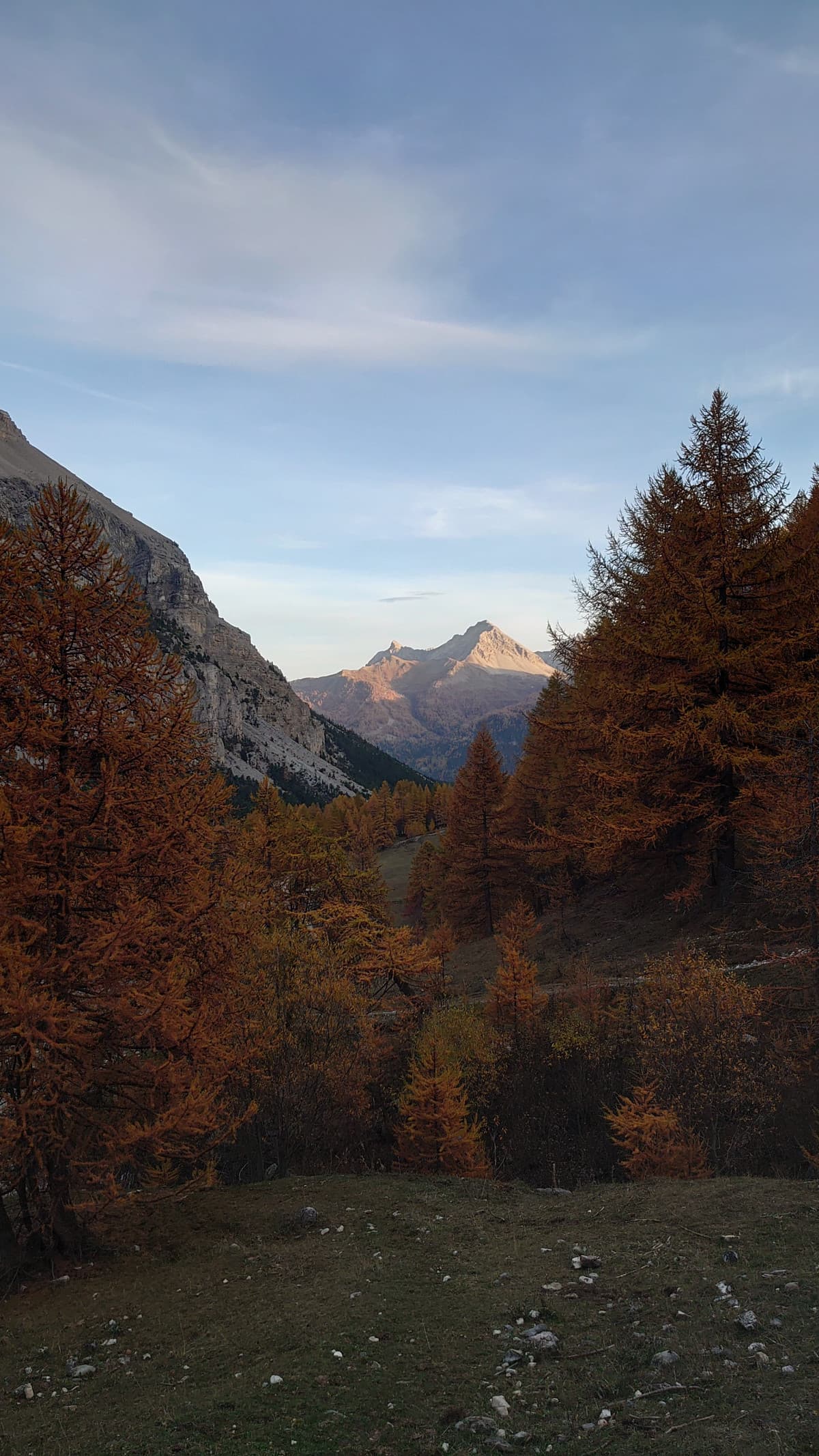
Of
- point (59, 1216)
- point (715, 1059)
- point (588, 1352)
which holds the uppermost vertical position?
point (588, 1352)

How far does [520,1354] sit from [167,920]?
268 inches

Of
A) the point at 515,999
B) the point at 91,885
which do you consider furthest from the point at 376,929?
the point at 91,885

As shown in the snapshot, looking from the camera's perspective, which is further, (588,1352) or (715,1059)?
(715,1059)

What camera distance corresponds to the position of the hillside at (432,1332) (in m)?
5.38

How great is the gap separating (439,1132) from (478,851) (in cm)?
2698

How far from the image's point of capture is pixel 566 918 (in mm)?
31766

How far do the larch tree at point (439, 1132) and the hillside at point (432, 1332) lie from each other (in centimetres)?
482

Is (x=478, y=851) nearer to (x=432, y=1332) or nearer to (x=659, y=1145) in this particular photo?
(x=659, y=1145)

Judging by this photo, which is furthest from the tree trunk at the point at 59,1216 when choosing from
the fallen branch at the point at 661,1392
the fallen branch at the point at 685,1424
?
the fallen branch at the point at 685,1424

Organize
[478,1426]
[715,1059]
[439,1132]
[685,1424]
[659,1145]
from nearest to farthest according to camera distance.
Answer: [685,1424], [478,1426], [659,1145], [715,1059], [439,1132]

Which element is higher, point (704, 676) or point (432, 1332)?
point (704, 676)

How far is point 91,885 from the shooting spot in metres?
9.79

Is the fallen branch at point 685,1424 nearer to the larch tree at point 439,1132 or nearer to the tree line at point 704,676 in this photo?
the larch tree at point 439,1132

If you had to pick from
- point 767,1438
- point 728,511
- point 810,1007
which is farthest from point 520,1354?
point 728,511
